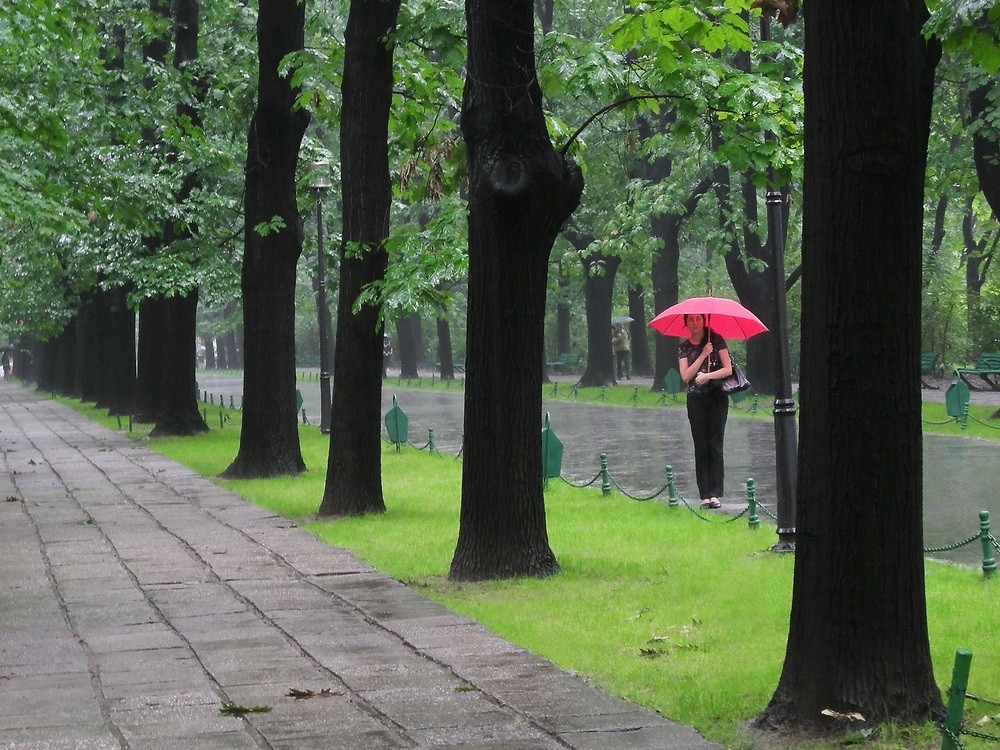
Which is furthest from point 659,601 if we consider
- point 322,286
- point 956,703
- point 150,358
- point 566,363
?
point 566,363

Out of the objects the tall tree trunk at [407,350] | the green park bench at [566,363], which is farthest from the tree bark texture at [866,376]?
the tall tree trunk at [407,350]

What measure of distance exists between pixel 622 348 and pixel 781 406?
4758cm

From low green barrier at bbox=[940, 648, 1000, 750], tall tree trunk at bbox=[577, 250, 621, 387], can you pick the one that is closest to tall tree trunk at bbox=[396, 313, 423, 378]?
tall tree trunk at bbox=[577, 250, 621, 387]

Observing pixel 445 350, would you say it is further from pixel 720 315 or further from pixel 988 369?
pixel 720 315

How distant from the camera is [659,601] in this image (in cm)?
945

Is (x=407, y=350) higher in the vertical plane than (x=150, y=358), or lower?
higher

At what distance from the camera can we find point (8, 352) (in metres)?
112

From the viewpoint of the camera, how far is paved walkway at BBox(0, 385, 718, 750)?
6152 mm

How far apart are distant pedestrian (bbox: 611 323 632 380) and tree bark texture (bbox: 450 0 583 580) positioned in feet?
155

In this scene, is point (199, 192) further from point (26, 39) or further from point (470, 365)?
point (470, 365)

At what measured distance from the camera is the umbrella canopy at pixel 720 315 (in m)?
14.8

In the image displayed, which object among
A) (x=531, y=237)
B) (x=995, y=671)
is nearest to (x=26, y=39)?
(x=531, y=237)

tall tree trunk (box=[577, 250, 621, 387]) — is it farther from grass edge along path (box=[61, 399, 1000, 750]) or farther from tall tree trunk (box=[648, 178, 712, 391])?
grass edge along path (box=[61, 399, 1000, 750])

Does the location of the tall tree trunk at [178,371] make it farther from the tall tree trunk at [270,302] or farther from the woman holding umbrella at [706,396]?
the woman holding umbrella at [706,396]
